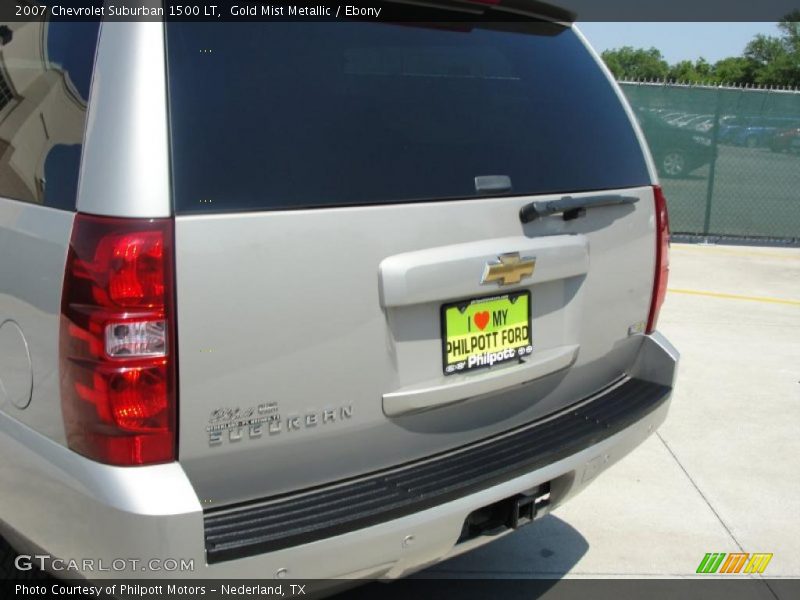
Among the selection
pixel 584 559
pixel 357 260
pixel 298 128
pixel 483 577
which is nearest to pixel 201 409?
pixel 357 260

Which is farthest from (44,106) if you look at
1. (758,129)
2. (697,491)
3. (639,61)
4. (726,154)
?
(639,61)

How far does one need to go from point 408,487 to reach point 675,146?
30.9ft

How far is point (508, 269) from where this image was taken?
2.49 meters

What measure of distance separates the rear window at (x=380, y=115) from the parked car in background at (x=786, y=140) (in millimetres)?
8486

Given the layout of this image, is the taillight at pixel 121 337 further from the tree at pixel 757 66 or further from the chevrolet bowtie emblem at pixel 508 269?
the tree at pixel 757 66

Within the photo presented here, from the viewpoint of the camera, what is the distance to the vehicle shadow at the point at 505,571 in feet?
10.7

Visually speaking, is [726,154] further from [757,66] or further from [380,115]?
[757,66]

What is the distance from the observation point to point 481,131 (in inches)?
104

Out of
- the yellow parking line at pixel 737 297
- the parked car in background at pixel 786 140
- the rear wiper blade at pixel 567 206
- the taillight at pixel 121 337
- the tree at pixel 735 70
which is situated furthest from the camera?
the tree at pixel 735 70

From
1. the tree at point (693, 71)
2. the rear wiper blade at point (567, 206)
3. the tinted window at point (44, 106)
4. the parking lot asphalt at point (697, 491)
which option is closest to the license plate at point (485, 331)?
the rear wiper blade at point (567, 206)

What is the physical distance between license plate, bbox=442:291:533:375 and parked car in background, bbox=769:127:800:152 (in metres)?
9.27

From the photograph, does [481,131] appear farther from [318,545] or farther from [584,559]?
[584,559]

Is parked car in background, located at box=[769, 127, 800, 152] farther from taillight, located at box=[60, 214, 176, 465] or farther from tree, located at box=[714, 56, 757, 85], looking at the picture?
tree, located at box=[714, 56, 757, 85]

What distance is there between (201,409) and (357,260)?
53 centimetres
